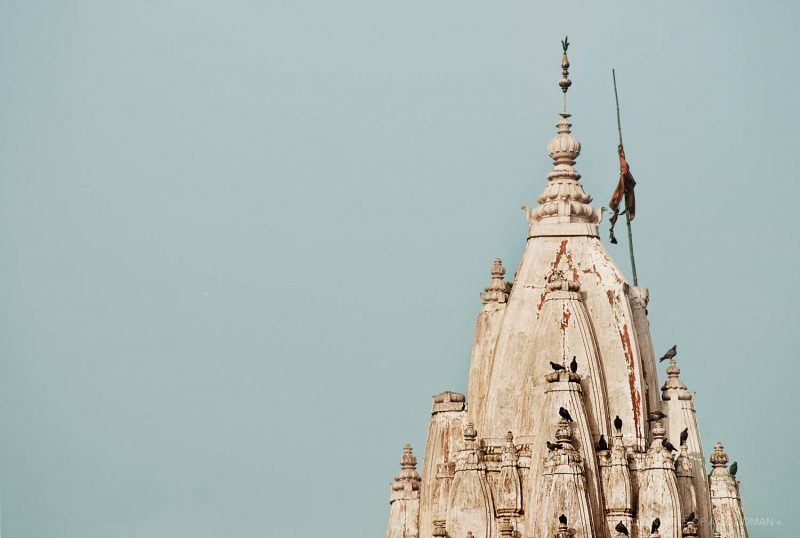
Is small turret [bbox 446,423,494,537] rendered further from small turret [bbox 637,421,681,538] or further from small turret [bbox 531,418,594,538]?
small turret [bbox 637,421,681,538]

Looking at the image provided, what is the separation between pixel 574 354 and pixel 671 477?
14.4ft

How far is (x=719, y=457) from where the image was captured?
93312 mm

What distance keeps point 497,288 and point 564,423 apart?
24.6ft

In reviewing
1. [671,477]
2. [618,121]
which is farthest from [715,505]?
[618,121]

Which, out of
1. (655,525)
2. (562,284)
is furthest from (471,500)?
(562,284)

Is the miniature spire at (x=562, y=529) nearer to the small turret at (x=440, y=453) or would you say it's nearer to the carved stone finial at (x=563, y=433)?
the carved stone finial at (x=563, y=433)

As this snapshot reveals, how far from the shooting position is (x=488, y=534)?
88.8 m

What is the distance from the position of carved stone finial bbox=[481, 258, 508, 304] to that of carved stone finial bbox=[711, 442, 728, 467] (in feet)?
24.1

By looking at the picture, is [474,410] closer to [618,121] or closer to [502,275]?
[502,275]

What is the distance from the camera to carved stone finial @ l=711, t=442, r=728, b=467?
93.3m

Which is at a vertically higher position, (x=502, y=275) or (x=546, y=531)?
(x=502, y=275)

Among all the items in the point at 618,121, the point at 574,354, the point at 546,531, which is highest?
the point at 618,121

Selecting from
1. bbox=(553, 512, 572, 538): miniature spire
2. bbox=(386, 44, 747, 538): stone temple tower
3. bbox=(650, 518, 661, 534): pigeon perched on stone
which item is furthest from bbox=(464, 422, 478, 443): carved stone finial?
bbox=(650, 518, 661, 534): pigeon perched on stone

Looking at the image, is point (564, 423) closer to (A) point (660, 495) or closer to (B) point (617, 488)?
(B) point (617, 488)
